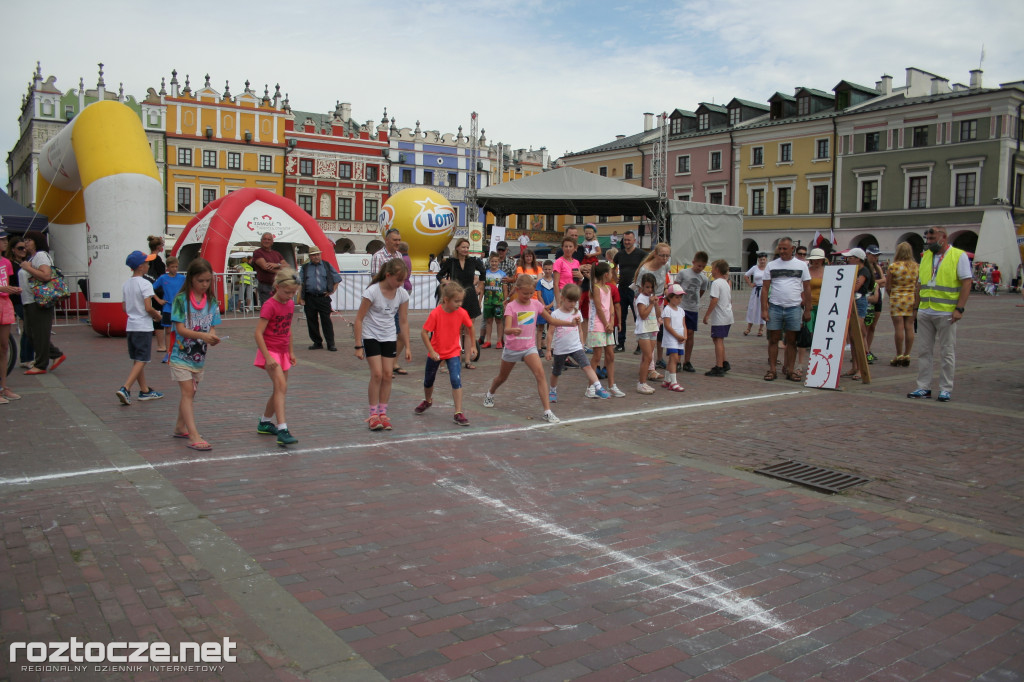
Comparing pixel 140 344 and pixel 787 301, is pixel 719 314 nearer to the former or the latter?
pixel 787 301

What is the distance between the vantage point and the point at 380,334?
735cm

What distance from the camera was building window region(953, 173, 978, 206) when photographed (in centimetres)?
4434

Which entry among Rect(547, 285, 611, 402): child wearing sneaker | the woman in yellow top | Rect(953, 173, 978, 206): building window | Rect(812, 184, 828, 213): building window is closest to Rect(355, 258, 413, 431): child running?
Rect(547, 285, 611, 402): child wearing sneaker

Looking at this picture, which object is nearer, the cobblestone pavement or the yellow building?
the cobblestone pavement

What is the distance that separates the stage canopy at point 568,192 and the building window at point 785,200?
2677cm

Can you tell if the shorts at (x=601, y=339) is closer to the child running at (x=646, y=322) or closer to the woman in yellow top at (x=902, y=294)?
the child running at (x=646, y=322)

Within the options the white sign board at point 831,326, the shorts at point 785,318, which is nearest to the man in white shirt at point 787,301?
the shorts at point 785,318

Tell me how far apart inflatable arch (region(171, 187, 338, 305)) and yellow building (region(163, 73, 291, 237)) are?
40.2m

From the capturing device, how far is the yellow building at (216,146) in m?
58.4

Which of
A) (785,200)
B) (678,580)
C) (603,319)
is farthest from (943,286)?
(785,200)

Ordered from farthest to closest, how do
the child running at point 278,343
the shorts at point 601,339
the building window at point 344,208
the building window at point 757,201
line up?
the building window at point 344,208 < the building window at point 757,201 < the shorts at point 601,339 < the child running at point 278,343

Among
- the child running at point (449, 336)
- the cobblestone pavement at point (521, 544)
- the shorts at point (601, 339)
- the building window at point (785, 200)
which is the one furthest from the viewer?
the building window at point (785, 200)

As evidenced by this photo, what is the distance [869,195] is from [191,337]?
2002 inches

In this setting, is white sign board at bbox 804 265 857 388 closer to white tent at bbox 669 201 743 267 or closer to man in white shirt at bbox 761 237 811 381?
man in white shirt at bbox 761 237 811 381
